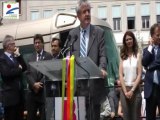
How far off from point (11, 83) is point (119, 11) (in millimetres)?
52143

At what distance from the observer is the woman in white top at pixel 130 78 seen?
24.6 feet

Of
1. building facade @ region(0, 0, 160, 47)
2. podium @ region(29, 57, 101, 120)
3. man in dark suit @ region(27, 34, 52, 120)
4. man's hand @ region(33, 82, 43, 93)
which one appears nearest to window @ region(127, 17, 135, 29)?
building facade @ region(0, 0, 160, 47)

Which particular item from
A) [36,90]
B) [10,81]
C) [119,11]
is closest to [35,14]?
[119,11]

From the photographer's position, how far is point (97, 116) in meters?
5.59

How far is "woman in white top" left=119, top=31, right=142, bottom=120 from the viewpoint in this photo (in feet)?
24.6

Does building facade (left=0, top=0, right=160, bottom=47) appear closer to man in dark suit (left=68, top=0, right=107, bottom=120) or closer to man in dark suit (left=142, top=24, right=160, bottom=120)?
man in dark suit (left=142, top=24, right=160, bottom=120)

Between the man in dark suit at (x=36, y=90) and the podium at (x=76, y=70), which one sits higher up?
the podium at (x=76, y=70)

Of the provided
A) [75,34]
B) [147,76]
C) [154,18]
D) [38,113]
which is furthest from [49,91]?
[154,18]

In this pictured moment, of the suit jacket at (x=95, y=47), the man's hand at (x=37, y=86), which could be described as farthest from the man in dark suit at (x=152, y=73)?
the man's hand at (x=37, y=86)

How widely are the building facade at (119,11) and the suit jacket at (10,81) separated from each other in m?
50.5

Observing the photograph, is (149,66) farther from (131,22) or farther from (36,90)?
(131,22)
